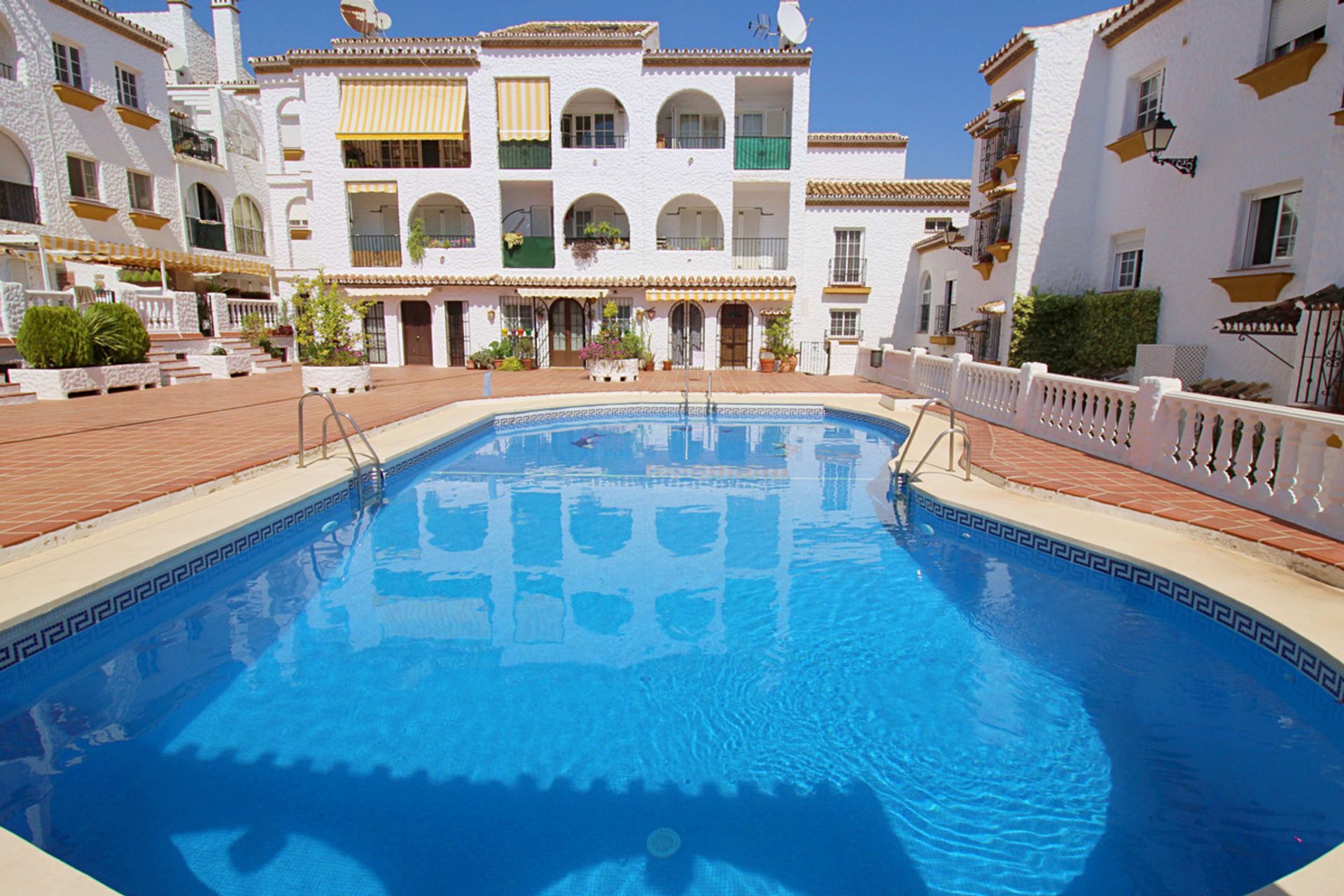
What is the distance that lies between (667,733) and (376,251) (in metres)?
27.3

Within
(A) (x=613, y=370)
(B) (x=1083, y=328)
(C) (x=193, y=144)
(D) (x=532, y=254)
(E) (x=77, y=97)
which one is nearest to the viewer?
(B) (x=1083, y=328)

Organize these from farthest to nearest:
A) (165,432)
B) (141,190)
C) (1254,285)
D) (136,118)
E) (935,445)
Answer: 1. (141,190)
2. (136,118)
3. (1254,285)
4. (165,432)
5. (935,445)

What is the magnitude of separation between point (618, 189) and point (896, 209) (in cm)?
1075

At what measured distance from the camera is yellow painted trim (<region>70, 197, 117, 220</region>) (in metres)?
21.6

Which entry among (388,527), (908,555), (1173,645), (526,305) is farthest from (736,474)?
(526,305)

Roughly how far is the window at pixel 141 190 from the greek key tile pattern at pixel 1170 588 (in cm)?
2817

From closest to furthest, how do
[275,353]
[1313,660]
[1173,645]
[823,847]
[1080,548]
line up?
[823,847]
[1313,660]
[1173,645]
[1080,548]
[275,353]

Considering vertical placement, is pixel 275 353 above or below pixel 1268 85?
below

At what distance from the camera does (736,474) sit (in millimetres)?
11336

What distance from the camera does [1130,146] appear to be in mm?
15352

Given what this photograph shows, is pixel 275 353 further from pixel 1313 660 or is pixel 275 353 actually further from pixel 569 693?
pixel 1313 660

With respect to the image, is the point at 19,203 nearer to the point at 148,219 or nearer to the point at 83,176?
the point at 83,176

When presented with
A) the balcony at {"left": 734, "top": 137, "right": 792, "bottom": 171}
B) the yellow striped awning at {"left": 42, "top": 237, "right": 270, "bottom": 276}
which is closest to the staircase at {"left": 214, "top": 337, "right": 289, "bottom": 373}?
the yellow striped awning at {"left": 42, "top": 237, "right": 270, "bottom": 276}

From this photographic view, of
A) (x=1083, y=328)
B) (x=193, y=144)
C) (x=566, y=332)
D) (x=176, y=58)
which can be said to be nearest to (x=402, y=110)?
(x=193, y=144)
